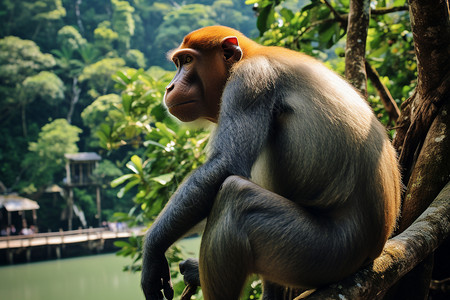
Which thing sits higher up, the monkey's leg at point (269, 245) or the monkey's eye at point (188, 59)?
the monkey's eye at point (188, 59)

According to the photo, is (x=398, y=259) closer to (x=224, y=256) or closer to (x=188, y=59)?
(x=224, y=256)

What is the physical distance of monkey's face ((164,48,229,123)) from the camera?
304 cm

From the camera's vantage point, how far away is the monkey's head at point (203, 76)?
120 inches

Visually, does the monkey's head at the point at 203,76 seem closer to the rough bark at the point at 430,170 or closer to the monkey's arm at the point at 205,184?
the monkey's arm at the point at 205,184

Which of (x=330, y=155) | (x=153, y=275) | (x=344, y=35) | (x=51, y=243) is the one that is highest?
(x=344, y=35)

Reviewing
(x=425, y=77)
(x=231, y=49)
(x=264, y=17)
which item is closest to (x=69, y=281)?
(x=264, y=17)

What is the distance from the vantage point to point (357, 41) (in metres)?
4.03

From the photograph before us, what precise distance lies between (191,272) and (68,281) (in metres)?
30.1

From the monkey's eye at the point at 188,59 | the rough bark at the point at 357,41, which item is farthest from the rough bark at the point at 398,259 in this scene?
the monkey's eye at the point at 188,59

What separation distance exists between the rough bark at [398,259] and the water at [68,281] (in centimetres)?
2670

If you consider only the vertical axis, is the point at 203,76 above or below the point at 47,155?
above

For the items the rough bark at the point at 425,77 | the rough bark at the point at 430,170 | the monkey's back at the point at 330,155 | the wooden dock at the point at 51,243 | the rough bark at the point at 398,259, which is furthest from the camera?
the wooden dock at the point at 51,243

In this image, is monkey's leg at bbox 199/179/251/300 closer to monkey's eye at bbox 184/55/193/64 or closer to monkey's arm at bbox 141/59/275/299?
monkey's arm at bbox 141/59/275/299

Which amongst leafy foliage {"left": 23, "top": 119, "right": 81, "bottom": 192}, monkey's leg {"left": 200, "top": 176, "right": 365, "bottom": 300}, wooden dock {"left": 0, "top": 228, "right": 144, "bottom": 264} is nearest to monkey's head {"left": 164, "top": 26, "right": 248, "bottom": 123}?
monkey's leg {"left": 200, "top": 176, "right": 365, "bottom": 300}
